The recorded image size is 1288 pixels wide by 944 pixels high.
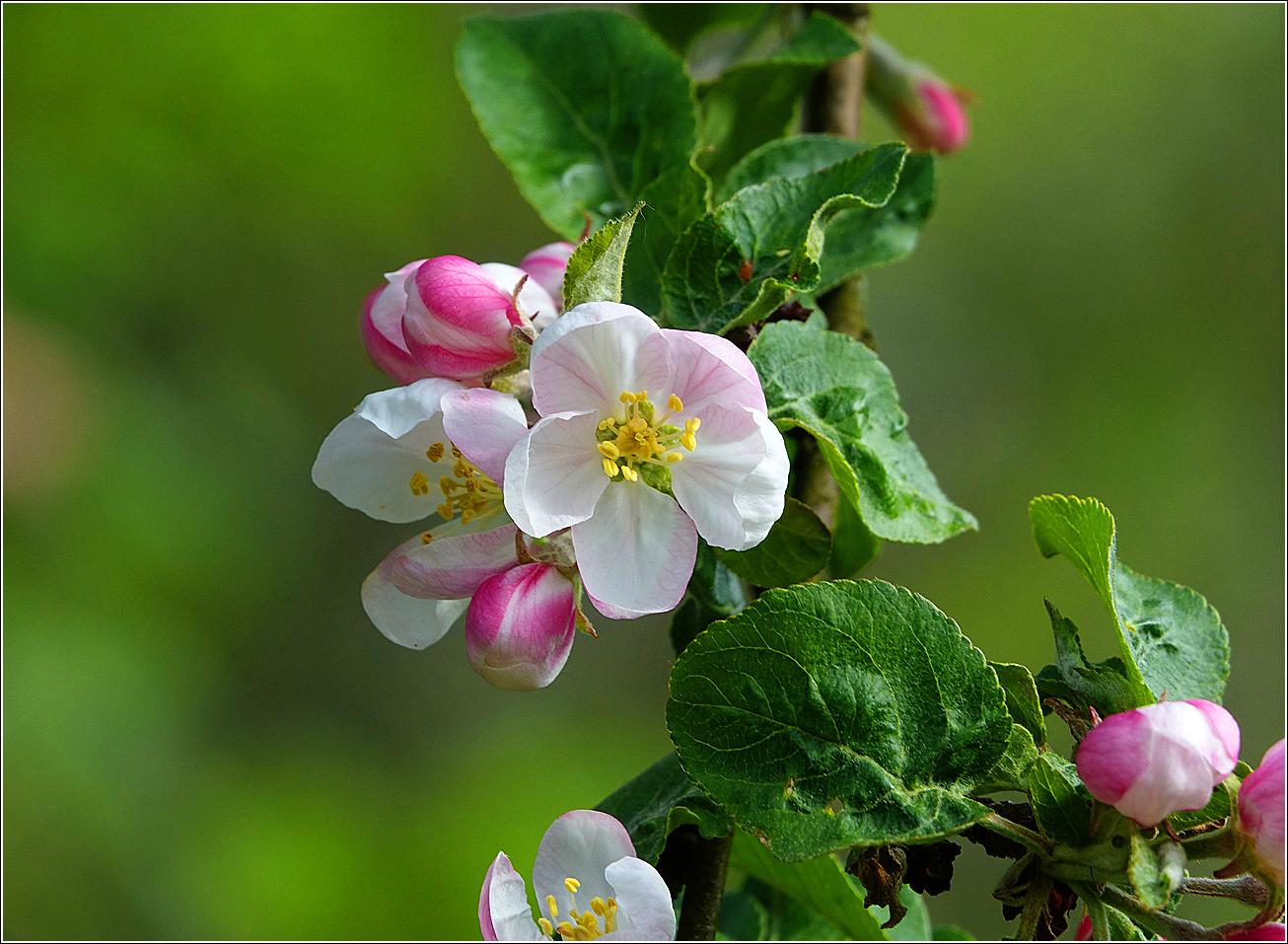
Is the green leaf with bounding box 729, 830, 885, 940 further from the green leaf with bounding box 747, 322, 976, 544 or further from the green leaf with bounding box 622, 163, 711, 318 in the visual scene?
the green leaf with bounding box 622, 163, 711, 318

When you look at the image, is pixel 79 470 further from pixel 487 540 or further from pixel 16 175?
pixel 487 540

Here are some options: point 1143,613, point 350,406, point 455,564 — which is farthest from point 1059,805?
point 350,406

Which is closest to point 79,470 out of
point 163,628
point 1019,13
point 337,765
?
point 163,628

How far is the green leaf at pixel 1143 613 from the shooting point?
1.38 feet

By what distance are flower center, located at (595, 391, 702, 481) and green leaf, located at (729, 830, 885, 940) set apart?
8.2 inches

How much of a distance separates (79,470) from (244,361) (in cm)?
57

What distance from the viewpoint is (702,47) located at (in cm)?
85

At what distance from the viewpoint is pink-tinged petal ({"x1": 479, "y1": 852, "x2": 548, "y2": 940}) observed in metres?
0.39

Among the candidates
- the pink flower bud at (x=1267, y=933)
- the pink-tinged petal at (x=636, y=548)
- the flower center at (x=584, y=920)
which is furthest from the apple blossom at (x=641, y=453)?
the pink flower bud at (x=1267, y=933)

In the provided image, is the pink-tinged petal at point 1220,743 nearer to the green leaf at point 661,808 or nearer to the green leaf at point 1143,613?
the green leaf at point 1143,613

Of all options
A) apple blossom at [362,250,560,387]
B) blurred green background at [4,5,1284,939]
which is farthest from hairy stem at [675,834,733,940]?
blurred green background at [4,5,1284,939]

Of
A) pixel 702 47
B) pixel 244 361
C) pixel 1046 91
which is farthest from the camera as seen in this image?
pixel 1046 91

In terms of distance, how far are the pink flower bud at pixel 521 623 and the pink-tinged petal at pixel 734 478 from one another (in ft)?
0.19

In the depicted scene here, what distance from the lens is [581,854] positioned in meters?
0.40
